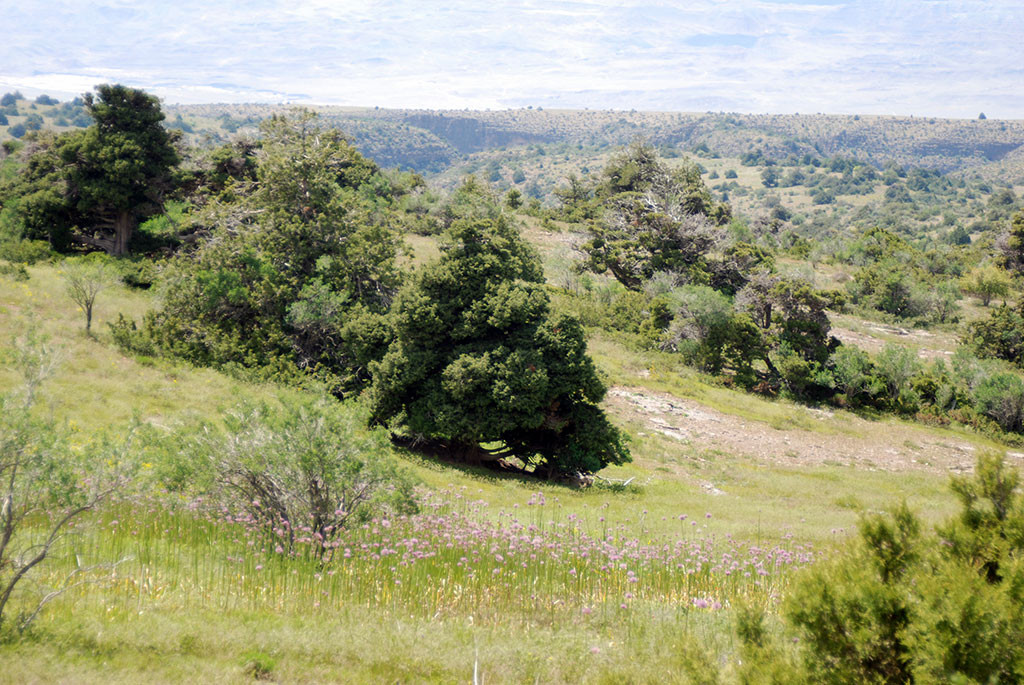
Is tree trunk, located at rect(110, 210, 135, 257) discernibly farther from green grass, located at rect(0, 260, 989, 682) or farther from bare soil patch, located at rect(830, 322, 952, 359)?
bare soil patch, located at rect(830, 322, 952, 359)

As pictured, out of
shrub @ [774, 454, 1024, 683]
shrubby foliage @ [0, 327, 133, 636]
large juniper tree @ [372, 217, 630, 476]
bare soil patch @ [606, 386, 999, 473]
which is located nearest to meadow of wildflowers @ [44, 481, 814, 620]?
shrubby foliage @ [0, 327, 133, 636]

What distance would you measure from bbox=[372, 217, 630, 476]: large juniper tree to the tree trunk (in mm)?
23223

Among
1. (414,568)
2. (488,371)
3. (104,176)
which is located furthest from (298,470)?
(104,176)

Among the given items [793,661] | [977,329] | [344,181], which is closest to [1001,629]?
[793,661]

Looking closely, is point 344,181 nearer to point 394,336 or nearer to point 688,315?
point 688,315

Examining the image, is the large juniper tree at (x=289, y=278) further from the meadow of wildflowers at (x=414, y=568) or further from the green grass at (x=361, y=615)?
the green grass at (x=361, y=615)

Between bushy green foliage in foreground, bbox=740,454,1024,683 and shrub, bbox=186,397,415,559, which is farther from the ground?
bushy green foliage in foreground, bbox=740,454,1024,683

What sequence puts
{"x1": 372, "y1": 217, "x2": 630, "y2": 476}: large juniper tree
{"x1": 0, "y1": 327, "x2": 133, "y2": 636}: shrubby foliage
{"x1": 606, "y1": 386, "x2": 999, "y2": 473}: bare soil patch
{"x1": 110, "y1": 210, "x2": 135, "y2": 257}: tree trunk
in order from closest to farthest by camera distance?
{"x1": 0, "y1": 327, "x2": 133, "y2": 636}: shrubby foliage
{"x1": 372, "y1": 217, "x2": 630, "y2": 476}: large juniper tree
{"x1": 606, "y1": 386, "x2": 999, "y2": 473}: bare soil patch
{"x1": 110, "y1": 210, "x2": 135, "y2": 257}: tree trunk

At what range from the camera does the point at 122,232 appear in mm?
33438

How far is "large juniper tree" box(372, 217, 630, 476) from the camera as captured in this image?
14992 millimetres

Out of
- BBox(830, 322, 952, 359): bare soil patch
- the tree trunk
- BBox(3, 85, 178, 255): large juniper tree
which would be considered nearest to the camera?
BBox(3, 85, 178, 255): large juniper tree

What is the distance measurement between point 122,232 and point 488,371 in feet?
88.5

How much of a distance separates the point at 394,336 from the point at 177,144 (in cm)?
2562

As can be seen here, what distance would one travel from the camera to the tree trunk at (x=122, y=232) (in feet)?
109
